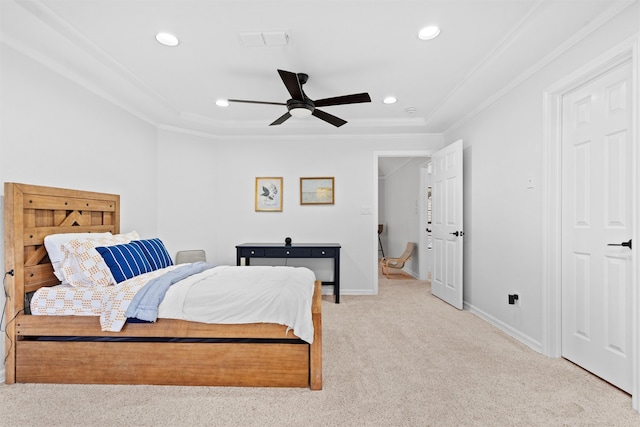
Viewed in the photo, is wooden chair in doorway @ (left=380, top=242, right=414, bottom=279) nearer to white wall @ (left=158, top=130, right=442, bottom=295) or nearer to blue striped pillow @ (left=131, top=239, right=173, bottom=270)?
white wall @ (left=158, top=130, right=442, bottom=295)

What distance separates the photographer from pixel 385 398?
1.98 meters

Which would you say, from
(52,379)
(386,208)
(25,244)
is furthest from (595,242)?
(386,208)

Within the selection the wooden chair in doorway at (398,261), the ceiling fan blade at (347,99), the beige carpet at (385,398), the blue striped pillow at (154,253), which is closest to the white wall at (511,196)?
the beige carpet at (385,398)

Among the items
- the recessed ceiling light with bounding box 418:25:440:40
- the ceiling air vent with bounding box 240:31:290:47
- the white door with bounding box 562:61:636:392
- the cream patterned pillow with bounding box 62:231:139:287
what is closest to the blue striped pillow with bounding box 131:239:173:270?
the cream patterned pillow with bounding box 62:231:139:287

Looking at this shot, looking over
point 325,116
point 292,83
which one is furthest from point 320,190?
point 292,83

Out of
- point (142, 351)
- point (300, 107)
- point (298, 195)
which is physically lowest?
point (142, 351)

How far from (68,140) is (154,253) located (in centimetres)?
121

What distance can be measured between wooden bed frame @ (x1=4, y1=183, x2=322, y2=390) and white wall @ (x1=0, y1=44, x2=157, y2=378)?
0.42 ft

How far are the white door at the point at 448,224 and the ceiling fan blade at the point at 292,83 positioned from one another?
215 centimetres

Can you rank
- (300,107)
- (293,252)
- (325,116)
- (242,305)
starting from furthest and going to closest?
1. (293,252)
2. (325,116)
3. (300,107)
4. (242,305)

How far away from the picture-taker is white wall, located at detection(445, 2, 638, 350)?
2.48m

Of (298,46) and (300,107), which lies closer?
(298,46)

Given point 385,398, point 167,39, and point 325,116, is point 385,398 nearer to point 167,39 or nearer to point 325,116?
point 325,116

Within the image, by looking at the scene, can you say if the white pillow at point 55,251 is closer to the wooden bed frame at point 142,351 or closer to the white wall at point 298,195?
the wooden bed frame at point 142,351
